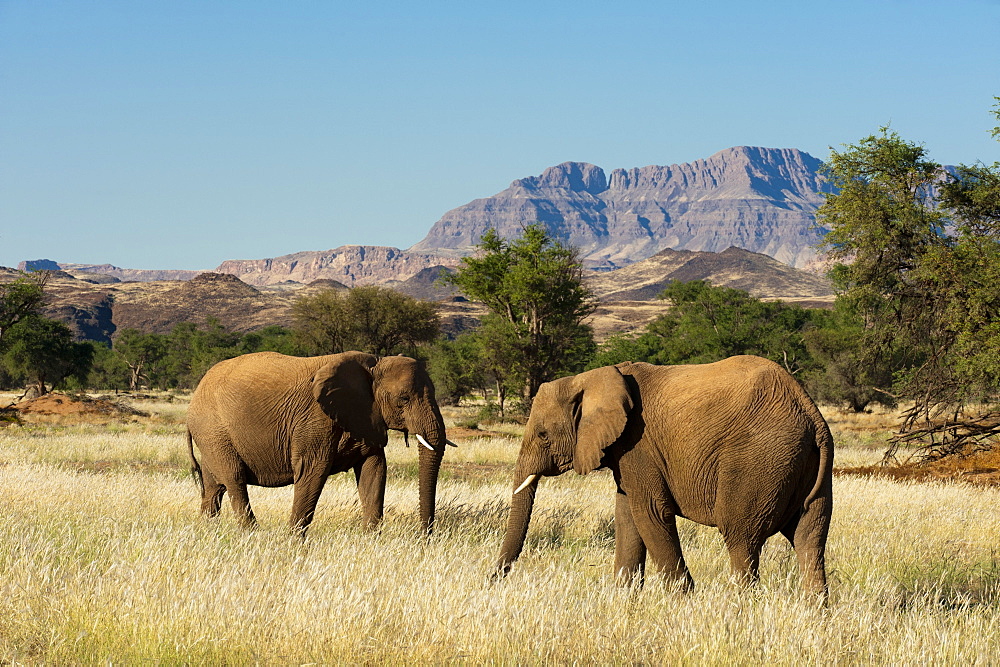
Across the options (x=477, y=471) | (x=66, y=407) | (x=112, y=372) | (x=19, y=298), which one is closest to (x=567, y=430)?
(x=477, y=471)

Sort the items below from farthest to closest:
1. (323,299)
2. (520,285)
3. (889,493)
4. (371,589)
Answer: (323,299)
(520,285)
(889,493)
(371,589)

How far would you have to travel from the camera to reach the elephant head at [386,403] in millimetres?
9617

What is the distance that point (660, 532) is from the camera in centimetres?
693

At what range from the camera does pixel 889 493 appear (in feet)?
44.8

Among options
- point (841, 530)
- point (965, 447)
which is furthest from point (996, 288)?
point (841, 530)

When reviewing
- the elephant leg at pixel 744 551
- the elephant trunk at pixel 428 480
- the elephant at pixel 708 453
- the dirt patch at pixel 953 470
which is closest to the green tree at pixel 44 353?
the dirt patch at pixel 953 470

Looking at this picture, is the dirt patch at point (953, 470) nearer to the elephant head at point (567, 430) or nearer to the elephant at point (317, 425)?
the elephant at point (317, 425)

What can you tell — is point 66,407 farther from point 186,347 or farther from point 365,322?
point 186,347

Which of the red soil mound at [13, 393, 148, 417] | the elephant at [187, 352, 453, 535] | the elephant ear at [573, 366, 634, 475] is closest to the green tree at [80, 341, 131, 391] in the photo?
the red soil mound at [13, 393, 148, 417]

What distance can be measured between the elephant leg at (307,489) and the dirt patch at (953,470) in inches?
447

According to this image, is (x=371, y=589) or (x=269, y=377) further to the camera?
(x=269, y=377)

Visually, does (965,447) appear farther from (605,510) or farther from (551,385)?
(551,385)

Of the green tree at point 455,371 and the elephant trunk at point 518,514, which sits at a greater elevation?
the elephant trunk at point 518,514

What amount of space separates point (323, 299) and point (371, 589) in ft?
162
